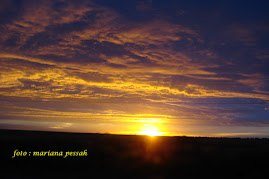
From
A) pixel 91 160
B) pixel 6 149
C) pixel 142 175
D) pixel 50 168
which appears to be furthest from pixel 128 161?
pixel 6 149

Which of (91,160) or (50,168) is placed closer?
(50,168)

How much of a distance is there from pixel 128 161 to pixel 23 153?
1166 centimetres

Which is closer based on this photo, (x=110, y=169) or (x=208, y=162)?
(x=110, y=169)

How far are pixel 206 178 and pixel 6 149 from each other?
23.2m

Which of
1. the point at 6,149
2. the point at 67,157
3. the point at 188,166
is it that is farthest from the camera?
the point at 6,149

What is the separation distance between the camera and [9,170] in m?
22.9

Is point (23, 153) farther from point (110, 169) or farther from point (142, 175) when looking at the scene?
point (142, 175)

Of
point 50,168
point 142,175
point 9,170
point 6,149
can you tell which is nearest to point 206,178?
point 142,175

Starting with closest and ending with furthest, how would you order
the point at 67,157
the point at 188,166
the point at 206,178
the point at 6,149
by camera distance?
the point at 206,178
the point at 188,166
the point at 67,157
the point at 6,149

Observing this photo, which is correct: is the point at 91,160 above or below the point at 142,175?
above

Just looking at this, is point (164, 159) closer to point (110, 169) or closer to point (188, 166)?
point (188, 166)

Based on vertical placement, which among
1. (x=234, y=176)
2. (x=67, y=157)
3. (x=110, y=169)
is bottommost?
(x=234, y=176)

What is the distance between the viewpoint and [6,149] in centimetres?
3112

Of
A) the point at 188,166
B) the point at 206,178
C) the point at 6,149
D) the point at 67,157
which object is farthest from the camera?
the point at 6,149
